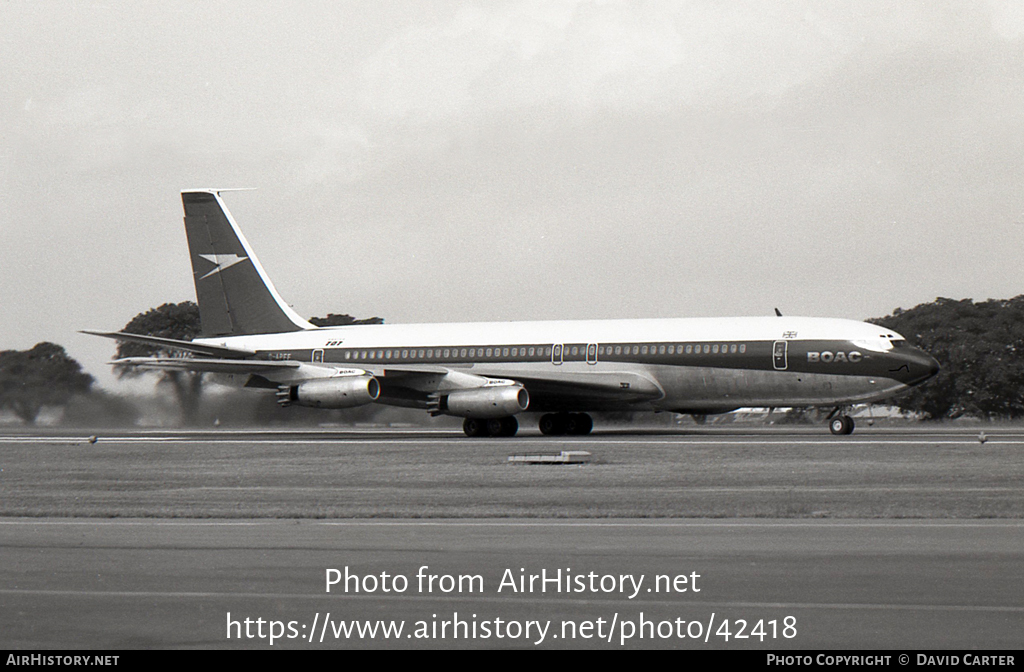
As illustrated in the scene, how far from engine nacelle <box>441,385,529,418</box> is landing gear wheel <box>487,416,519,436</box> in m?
1.89

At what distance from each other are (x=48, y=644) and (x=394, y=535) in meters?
6.39

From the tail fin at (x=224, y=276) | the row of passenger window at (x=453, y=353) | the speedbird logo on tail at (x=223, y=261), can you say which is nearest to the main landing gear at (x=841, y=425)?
the row of passenger window at (x=453, y=353)

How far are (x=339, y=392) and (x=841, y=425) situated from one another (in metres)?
17.2

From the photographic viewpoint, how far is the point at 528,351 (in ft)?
156

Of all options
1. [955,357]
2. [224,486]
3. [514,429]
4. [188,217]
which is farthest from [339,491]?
[955,357]

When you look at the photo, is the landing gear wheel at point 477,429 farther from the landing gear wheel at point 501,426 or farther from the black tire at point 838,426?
the black tire at point 838,426

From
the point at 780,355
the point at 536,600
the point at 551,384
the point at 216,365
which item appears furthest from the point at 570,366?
the point at 536,600

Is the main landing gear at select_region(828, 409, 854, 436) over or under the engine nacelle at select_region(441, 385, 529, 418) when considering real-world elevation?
under

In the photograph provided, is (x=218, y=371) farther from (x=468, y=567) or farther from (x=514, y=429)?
(x=468, y=567)

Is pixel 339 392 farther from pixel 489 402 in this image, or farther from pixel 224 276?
pixel 224 276

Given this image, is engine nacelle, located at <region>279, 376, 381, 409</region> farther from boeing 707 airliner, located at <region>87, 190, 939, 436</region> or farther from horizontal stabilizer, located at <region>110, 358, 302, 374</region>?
horizontal stabilizer, located at <region>110, 358, 302, 374</region>

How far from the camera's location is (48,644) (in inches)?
327

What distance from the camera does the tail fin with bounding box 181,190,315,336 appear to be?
178ft

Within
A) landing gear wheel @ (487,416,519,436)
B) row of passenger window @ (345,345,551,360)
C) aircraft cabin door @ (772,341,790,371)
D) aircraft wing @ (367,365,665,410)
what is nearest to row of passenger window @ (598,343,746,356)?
aircraft wing @ (367,365,665,410)
